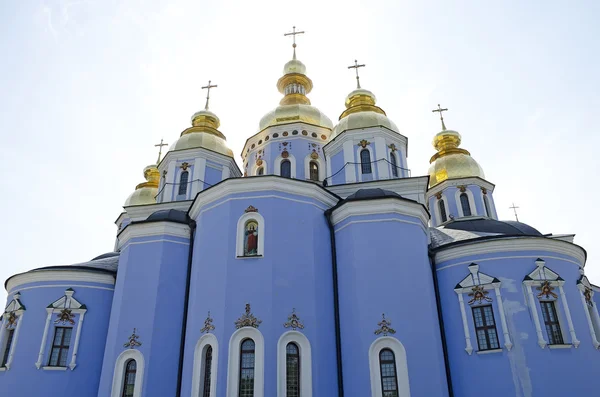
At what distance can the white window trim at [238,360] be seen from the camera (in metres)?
11.1

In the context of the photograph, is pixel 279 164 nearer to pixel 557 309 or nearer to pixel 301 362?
pixel 301 362

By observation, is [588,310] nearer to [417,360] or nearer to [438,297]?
[438,297]

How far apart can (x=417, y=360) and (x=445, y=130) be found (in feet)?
48.6

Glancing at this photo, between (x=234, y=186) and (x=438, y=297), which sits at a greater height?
(x=234, y=186)

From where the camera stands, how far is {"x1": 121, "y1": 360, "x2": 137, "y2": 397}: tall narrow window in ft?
41.6

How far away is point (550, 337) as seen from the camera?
12.5 m

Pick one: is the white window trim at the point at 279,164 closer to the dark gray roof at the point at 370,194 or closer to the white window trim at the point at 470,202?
the dark gray roof at the point at 370,194

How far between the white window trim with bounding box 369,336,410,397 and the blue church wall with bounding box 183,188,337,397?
999 mm

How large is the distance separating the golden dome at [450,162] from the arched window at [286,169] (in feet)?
22.3

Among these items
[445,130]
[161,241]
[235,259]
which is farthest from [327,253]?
[445,130]

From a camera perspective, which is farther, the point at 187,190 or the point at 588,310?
the point at 187,190

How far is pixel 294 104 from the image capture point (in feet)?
70.4

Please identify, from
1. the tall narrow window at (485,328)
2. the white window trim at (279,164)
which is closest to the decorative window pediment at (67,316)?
the white window trim at (279,164)

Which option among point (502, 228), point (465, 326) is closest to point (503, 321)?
point (465, 326)
